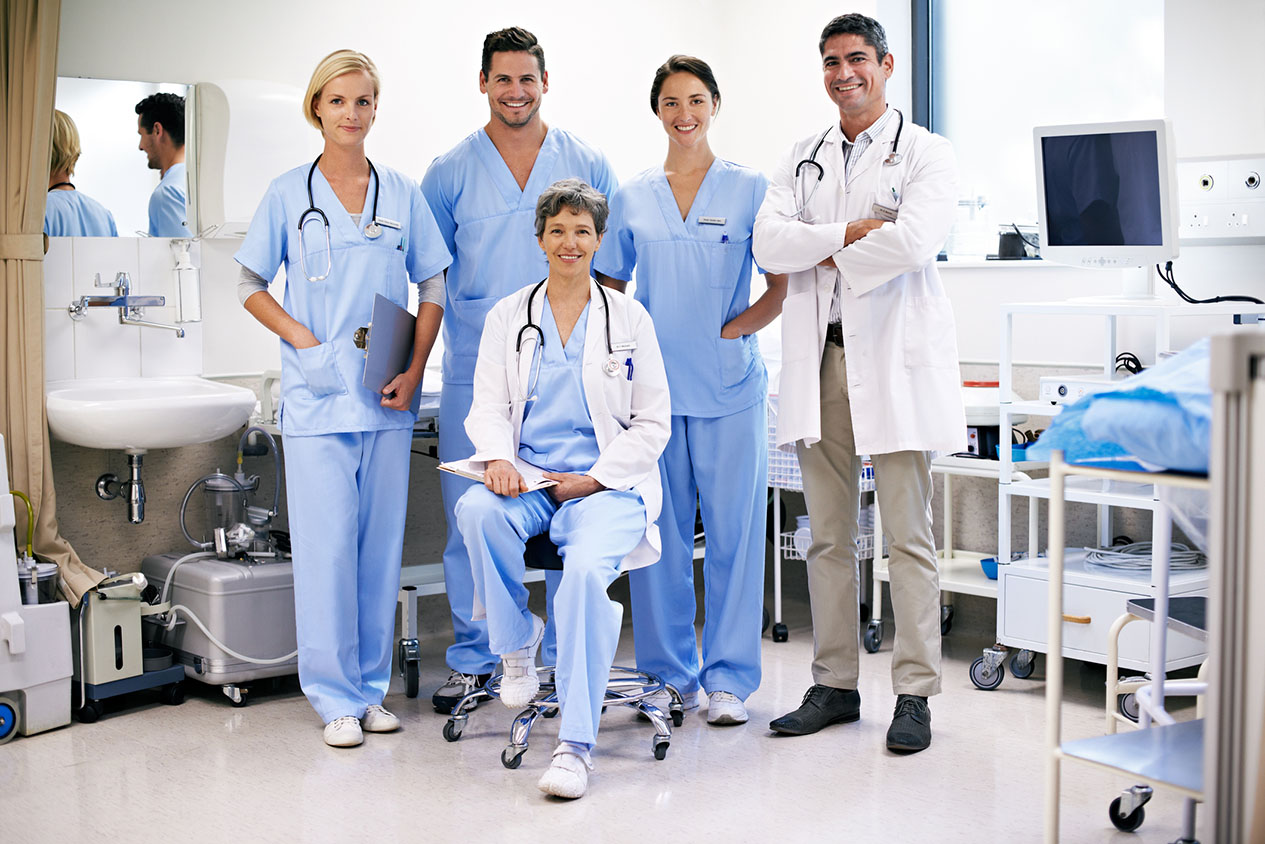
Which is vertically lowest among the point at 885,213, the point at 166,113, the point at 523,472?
the point at 523,472

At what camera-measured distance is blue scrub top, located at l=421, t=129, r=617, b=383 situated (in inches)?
133

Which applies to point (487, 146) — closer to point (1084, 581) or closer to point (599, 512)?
point (599, 512)

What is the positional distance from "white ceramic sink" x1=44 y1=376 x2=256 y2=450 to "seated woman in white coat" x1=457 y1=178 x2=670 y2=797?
31.9 inches

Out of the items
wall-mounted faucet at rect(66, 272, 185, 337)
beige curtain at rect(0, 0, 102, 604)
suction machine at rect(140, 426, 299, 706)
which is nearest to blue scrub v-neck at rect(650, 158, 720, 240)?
suction machine at rect(140, 426, 299, 706)

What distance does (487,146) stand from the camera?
11.1 ft

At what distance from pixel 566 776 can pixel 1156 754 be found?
128cm

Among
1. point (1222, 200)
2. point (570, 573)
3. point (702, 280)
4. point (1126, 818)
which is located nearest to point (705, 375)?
point (702, 280)

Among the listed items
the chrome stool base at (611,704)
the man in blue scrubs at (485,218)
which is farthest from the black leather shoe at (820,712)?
the man in blue scrubs at (485,218)

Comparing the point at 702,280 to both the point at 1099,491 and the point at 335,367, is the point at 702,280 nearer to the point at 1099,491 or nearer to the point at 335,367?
the point at 335,367

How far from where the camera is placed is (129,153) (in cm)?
370

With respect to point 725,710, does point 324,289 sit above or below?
above

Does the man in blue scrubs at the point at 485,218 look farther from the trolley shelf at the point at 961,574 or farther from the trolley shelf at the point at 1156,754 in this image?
the trolley shelf at the point at 1156,754

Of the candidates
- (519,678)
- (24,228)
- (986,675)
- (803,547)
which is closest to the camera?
(519,678)

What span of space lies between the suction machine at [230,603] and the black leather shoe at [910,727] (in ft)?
5.24
